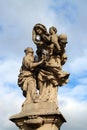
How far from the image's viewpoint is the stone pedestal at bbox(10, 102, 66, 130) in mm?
11070

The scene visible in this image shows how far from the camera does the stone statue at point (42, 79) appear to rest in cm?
1115

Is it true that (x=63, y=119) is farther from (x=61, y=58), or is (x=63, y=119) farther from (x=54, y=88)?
(x=61, y=58)

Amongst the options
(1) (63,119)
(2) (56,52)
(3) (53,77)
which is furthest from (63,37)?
(1) (63,119)

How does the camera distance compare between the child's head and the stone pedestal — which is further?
the child's head

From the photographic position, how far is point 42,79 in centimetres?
1193

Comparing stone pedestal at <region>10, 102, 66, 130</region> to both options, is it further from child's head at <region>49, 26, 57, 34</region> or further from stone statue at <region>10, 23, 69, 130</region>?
Answer: child's head at <region>49, 26, 57, 34</region>

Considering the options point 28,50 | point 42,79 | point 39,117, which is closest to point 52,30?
point 28,50

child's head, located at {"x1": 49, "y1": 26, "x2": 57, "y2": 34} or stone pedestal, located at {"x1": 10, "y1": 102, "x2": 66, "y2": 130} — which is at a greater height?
child's head, located at {"x1": 49, "y1": 26, "x2": 57, "y2": 34}

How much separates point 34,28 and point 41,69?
1.40m

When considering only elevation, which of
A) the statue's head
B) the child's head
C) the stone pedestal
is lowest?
the stone pedestal

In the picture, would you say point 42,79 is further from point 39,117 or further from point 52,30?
point 52,30

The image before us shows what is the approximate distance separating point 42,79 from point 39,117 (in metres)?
1.38

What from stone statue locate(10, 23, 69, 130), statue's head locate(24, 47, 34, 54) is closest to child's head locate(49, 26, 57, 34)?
stone statue locate(10, 23, 69, 130)

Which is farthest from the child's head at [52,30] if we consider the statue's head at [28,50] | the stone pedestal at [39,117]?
the stone pedestal at [39,117]
